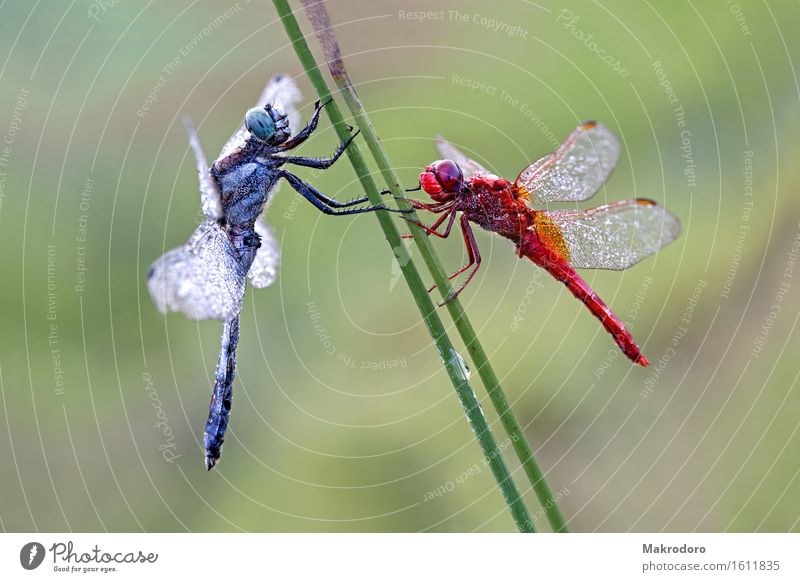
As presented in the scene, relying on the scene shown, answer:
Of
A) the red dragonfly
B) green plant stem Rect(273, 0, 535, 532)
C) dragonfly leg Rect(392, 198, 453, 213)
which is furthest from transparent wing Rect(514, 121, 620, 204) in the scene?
green plant stem Rect(273, 0, 535, 532)

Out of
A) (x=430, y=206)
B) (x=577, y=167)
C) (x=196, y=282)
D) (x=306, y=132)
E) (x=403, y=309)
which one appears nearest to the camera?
(x=196, y=282)

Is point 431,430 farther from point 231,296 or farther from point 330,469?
point 231,296

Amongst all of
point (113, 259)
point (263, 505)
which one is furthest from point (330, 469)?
point (113, 259)

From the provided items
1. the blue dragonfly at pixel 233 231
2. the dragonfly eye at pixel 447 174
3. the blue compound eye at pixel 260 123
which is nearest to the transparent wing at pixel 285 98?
the blue dragonfly at pixel 233 231

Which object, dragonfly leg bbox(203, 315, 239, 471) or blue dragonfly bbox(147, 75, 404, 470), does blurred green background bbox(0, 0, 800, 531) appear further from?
blue dragonfly bbox(147, 75, 404, 470)

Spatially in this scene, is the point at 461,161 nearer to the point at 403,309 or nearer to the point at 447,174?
the point at 447,174

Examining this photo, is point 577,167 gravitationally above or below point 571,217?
above

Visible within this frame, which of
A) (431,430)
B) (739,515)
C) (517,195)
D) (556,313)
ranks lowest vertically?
(739,515)

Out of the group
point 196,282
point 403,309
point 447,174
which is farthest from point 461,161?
point 403,309
